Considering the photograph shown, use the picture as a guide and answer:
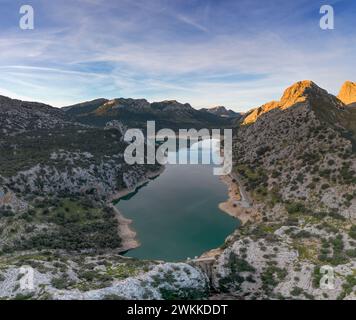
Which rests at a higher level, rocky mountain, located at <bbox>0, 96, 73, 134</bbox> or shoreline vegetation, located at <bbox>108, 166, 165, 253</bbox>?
rocky mountain, located at <bbox>0, 96, 73, 134</bbox>

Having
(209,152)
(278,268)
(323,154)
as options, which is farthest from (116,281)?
(209,152)

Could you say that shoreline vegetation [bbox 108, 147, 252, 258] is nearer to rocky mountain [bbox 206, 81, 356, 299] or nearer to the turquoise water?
rocky mountain [bbox 206, 81, 356, 299]

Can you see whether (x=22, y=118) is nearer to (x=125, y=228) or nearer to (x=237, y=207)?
(x=125, y=228)

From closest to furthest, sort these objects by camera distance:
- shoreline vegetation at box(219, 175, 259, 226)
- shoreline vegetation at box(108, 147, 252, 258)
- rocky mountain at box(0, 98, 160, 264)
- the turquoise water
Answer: rocky mountain at box(0, 98, 160, 264)
the turquoise water
shoreline vegetation at box(108, 147, 252, 258)
shoreline vegetation at box(219, 175, 259, 226)

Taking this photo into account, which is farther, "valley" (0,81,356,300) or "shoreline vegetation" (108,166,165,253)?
"shoreline vegetation" (108,166,165,253)

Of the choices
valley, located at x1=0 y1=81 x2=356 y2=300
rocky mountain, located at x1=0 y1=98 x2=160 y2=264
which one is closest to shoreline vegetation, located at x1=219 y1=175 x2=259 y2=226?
valley, located at x1=0 y1=81 x2=356 y2=300

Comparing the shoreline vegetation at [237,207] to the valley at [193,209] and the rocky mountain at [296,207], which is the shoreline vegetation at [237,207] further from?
the valley at [193,209]

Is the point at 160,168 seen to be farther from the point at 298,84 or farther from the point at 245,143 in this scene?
the point at 298,84

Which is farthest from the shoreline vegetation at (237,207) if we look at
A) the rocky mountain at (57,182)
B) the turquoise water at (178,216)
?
the rocky mountain at (57,182)
